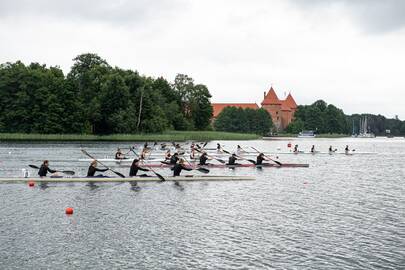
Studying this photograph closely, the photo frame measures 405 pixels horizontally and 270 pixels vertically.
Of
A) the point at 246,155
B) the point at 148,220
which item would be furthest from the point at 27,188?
the point at 246,155

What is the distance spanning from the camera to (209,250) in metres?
16.2

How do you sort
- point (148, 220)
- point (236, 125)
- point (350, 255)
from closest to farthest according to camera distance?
point (350, 255)
point (148, 220)
point (236, 125)

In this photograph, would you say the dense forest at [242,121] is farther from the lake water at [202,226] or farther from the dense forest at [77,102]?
the lake water at [202,226]

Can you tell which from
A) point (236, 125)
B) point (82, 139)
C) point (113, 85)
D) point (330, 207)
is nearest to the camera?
point (330, 207)

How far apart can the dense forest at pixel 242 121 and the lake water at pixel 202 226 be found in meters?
136

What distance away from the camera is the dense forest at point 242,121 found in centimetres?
16888

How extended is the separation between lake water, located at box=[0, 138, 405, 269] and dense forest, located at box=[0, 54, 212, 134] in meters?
60.3

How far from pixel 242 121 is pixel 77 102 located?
8819 centimetres

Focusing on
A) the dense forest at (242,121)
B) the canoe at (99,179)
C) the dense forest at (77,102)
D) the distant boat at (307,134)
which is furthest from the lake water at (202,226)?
the distant boat at (307,134)

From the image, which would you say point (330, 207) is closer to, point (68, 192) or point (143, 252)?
point (143, 252)

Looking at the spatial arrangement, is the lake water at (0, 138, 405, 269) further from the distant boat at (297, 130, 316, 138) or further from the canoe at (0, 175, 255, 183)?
the distant boat at (297, 130, 316, 138)

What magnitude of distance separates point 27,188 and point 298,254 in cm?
1871

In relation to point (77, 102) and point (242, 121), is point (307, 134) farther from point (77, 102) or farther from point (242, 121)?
point (77, 102)

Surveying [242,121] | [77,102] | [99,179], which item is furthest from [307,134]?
[99,179]
